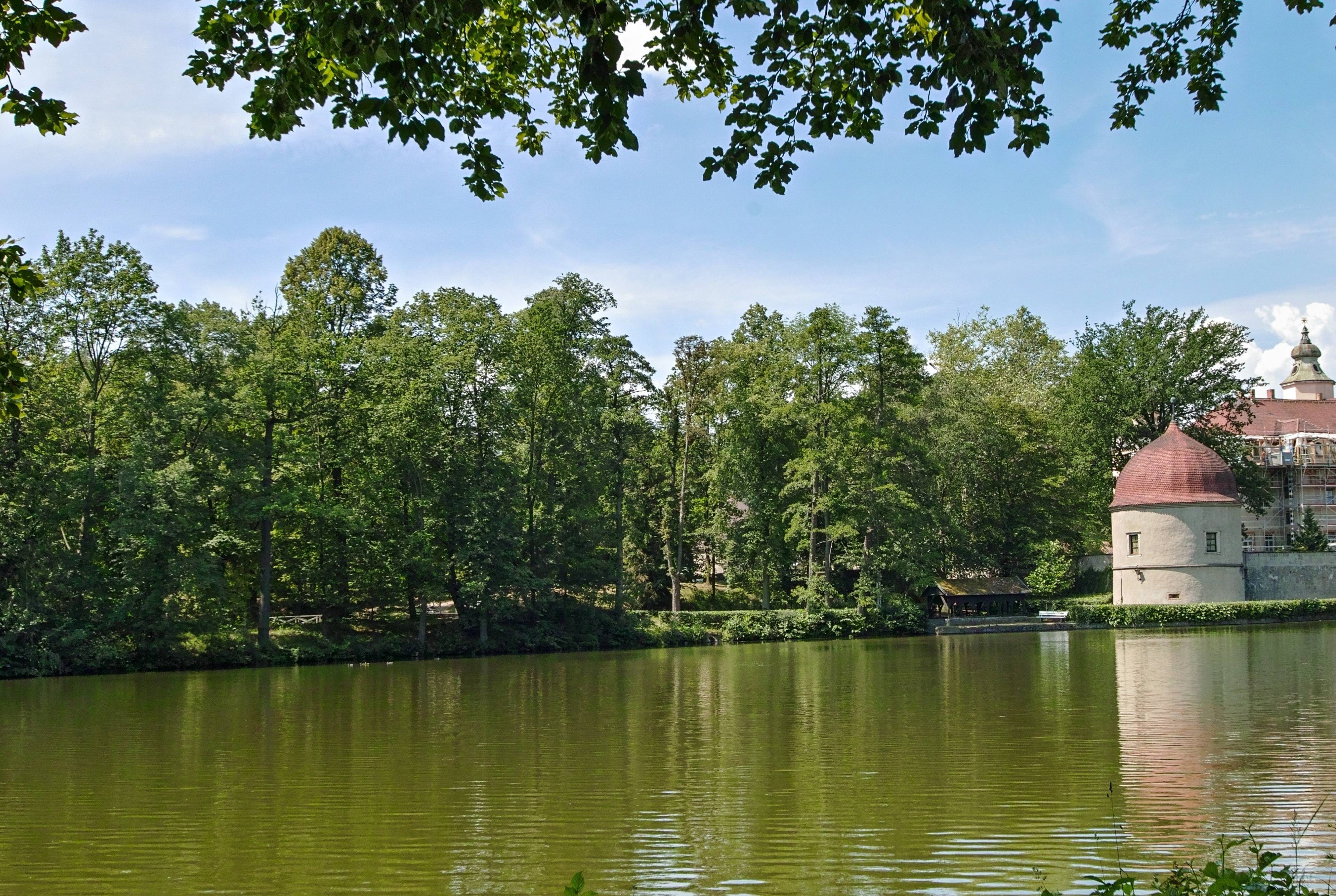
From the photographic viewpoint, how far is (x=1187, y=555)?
149ft

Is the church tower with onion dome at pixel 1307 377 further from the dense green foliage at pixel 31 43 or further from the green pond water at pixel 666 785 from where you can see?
the dense green foliage at pixel 31 43

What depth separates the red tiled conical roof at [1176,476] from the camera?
4525cm

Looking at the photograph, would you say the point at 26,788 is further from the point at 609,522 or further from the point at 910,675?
the point at 609,522

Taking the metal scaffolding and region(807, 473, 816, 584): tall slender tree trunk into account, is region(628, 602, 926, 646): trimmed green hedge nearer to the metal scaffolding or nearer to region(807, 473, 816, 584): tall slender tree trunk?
region(807, 473, 816, 584): tall slender tree trunk

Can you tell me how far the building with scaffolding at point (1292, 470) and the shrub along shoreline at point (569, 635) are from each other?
17.7 m

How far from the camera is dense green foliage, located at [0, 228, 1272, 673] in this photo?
28938mm

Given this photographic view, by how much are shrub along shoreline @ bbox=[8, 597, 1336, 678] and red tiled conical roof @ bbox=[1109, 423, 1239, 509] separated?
4.50 meters

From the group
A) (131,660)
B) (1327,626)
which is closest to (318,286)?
(131,660)

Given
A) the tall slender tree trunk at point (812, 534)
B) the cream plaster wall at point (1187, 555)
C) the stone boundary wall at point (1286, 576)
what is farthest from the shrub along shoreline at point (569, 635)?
the stone boundary wall at point (1286, 576)

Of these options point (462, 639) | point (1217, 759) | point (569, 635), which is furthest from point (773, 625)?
point (1217, 759)

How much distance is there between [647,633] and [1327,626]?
2348 cm

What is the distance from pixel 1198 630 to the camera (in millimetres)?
39438

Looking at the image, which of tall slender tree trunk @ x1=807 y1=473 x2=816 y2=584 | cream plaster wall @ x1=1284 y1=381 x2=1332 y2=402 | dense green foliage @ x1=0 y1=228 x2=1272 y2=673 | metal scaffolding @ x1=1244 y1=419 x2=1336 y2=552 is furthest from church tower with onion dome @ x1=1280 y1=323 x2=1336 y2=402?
tall slender tree trunk @ x1=807 y1=473 x2=816 y2=584

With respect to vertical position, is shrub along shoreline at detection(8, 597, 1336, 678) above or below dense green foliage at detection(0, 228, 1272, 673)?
below
